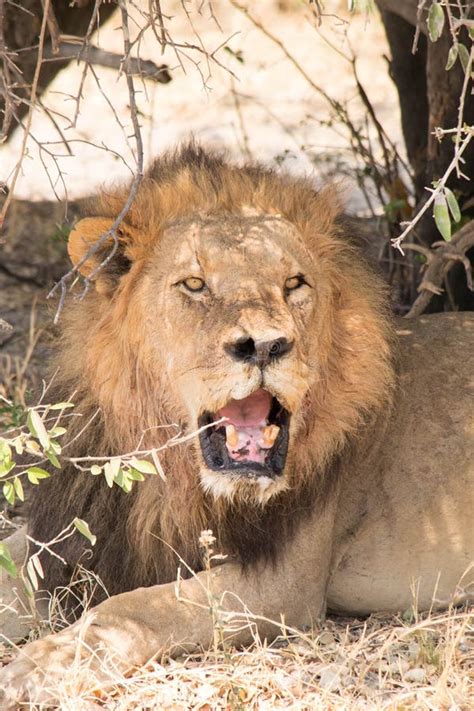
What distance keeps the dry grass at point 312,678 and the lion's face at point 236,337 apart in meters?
0.50

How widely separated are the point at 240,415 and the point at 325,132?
7578mm

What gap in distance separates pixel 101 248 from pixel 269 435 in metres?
0.82

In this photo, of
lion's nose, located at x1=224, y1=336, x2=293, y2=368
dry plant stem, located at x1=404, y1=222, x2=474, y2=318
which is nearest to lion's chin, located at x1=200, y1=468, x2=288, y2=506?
lion's nose, located at x1=224, y1=336, x2=293, y2=368

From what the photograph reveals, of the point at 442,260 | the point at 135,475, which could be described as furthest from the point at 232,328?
the point at 442,260

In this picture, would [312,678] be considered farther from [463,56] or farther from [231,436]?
[463,56]

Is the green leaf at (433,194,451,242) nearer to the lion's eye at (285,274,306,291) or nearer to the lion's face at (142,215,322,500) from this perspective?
the lion's face at (142,215,322,500)

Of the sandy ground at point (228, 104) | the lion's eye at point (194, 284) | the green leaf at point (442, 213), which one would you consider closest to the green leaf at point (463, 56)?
the green leaf at point (442, 213)

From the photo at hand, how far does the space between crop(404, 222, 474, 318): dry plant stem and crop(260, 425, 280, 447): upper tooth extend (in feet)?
5.14

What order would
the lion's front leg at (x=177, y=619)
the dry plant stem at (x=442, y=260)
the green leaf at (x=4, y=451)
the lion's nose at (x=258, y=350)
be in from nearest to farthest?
the green leaf at (x=4, y=451) < the lion's front leg at (x=177, y=619) < the lion's nose at (x=258, y=350) < the dry plant stem at (x=442, y=260)

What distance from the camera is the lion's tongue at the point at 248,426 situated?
12.2ft

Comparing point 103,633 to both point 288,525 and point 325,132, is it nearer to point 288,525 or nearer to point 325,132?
point 288,525

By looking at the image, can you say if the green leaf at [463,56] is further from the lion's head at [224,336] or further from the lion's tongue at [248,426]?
the lion's tongue at [248,426]

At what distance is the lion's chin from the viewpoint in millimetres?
3672

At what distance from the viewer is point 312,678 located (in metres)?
3.52
